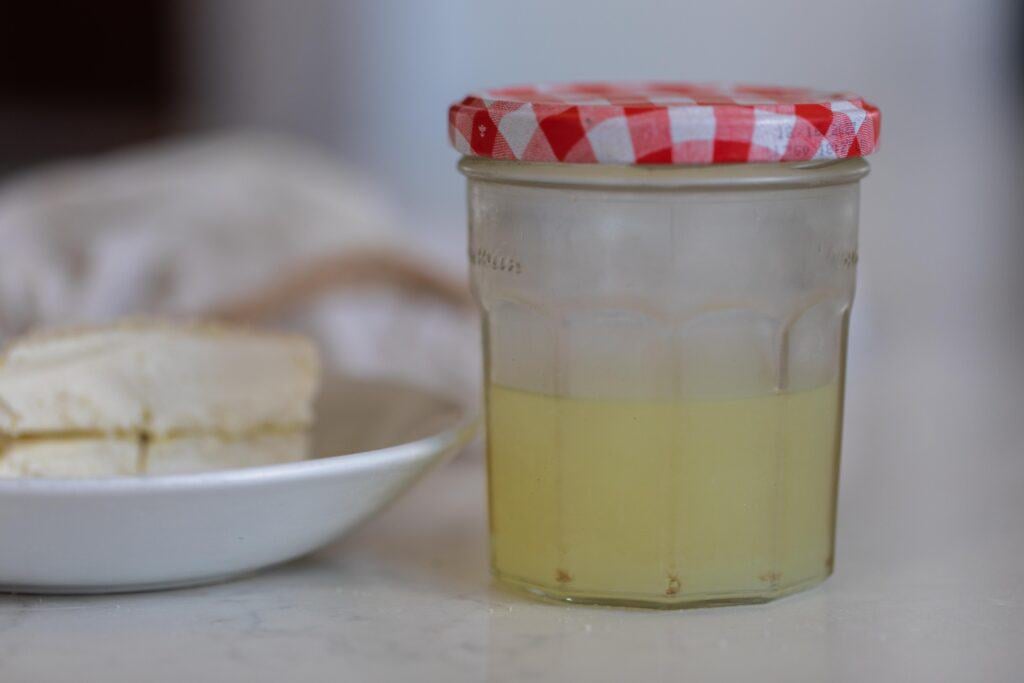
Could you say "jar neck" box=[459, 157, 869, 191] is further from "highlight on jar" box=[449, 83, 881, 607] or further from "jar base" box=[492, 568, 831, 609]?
"jar base" box=[492, 568, 831, 609]

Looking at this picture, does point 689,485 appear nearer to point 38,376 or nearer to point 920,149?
point 38,376

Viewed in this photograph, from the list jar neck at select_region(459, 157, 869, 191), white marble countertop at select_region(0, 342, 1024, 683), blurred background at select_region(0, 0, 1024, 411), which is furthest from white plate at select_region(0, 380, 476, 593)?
blurred background at select_region(0, 0, 1024, 411)

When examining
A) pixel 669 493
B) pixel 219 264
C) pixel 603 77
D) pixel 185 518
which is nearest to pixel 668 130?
pixel 669 493

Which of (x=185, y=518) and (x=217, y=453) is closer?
(x=185, y=518)

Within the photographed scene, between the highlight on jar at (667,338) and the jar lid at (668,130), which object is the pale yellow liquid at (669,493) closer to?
the highlight on jar at (667,338)

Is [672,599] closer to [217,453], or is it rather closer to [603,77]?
[217,453]

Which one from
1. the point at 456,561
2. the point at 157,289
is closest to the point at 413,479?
the point at 456,561
